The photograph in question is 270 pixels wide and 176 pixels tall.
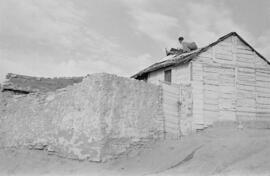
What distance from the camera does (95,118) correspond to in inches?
521

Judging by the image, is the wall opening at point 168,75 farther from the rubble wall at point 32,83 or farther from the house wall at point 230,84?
the rubble wall at point 32,83

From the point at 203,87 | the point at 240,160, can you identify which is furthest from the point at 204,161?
the point at 203,87

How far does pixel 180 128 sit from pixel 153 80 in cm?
450

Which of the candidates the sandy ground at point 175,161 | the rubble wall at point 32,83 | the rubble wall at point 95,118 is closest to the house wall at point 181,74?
the rubble wall at point 95,118

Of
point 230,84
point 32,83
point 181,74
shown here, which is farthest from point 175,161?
point 32,83

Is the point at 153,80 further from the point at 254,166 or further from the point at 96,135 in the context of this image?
the point at 254,166

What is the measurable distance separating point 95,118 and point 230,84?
7.58m

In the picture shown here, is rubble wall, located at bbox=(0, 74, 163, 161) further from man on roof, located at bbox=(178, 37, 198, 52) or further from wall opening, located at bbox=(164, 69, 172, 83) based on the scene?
man on roof, located at bbox=(178, 37, 198, 52)

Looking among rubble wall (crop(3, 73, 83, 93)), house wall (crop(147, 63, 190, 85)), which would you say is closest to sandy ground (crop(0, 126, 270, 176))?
house wall (crop(147, 63, 190, 85))

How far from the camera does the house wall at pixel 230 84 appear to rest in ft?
55.9

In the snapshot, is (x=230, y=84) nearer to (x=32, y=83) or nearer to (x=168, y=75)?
(x=168, y=75)

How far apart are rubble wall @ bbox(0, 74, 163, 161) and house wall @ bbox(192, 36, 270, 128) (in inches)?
116

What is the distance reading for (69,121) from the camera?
46.4ft

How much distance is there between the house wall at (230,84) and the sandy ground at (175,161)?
1922 millimetres
